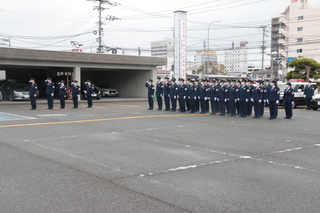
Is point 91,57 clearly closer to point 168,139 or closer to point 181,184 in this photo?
point 168,139

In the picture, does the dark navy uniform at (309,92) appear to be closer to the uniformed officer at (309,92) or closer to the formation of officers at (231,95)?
the uniformed officer at (309,92)

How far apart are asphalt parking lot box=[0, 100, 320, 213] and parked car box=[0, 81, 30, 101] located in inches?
798

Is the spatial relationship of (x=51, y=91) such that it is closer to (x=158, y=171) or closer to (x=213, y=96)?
(x=213, y=96)

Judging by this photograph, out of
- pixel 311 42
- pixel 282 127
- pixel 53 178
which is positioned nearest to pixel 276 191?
pixel 53 178

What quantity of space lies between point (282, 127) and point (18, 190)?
1075cm

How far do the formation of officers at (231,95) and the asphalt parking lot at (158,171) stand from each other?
208 inches

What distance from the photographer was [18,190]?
564 centimetres

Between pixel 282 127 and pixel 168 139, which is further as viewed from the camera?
pixel 282 127

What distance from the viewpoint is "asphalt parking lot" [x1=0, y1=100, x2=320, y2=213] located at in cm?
512

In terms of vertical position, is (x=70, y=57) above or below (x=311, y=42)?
below

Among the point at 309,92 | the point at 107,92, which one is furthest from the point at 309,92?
the point at 107,92

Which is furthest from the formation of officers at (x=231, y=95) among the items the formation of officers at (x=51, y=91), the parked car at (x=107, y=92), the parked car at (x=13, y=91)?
the parked car at (x=107, y=92)

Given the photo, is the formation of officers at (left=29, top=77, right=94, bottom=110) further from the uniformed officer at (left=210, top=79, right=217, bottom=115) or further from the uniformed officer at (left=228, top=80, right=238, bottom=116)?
the uniformed officer at (left=228, top=80, right=238, bottom=116)

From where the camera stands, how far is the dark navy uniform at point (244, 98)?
17.9 metres
